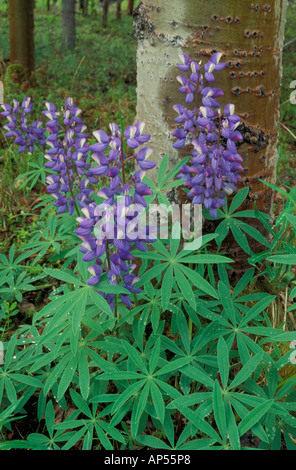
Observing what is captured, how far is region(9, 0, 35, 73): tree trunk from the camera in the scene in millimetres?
6250

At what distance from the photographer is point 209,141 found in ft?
5.56

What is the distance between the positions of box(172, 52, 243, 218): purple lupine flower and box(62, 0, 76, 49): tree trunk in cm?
981

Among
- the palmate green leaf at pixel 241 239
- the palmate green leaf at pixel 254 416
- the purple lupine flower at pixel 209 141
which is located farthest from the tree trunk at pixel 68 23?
the palmate green leaf at pixel 254 416

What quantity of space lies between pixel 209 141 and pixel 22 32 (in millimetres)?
6022

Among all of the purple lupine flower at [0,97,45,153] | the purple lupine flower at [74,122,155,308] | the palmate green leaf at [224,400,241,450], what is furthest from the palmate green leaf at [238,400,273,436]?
the purple lupine flower at [0,97,45,153]

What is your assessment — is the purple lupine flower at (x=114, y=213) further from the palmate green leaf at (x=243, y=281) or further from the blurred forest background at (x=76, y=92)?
the blurred forest background at (x=76, y=92)

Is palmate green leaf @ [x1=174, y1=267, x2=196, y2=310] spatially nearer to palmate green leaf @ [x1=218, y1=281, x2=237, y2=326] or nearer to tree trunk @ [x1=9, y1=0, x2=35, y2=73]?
palmate green leaf @ [x1=218, y1=281, x2=237, y2=326]

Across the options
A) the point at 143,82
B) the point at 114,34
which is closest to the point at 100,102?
the point at 143,82

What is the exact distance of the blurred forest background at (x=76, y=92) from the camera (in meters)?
3.25

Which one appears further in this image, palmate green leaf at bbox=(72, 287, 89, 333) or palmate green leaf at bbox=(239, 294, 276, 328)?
palmate green leaf at bbox=(239, 294, 276, 328)

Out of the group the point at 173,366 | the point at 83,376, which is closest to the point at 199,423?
the point at 173,366

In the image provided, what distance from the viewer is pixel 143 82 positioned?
82.8 inches
